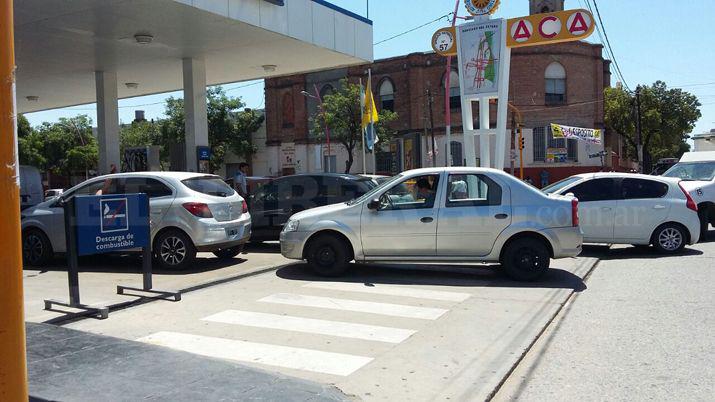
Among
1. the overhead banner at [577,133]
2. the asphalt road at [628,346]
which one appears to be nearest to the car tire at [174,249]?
the asphalt road at [628,346]

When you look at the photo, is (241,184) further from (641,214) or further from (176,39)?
(641,214)

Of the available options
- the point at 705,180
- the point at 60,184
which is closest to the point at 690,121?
the point at 705,180

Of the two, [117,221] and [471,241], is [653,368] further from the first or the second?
[117,221]

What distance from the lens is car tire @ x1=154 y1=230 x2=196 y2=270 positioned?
32.3 ft

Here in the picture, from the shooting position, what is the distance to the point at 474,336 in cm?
621

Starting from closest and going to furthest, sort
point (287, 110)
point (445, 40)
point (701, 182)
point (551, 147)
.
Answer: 1. point (701, 182)
2. point (445, 40)
3. point (551, 147)
4. point (287, 110)

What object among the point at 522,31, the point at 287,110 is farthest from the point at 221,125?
the point at 522,31

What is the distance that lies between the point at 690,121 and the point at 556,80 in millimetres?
12633

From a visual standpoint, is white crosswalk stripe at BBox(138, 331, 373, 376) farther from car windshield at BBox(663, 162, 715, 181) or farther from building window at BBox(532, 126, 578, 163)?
building window at BBox(532, 126, 578, 163)

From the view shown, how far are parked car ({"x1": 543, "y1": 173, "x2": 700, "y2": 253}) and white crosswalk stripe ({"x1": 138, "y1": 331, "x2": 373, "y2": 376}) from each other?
25.5ft

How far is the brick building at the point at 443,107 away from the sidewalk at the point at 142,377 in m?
31.3

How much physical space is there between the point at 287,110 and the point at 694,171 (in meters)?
35.2

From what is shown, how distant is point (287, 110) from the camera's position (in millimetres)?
46594

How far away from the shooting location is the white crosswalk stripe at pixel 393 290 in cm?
809
